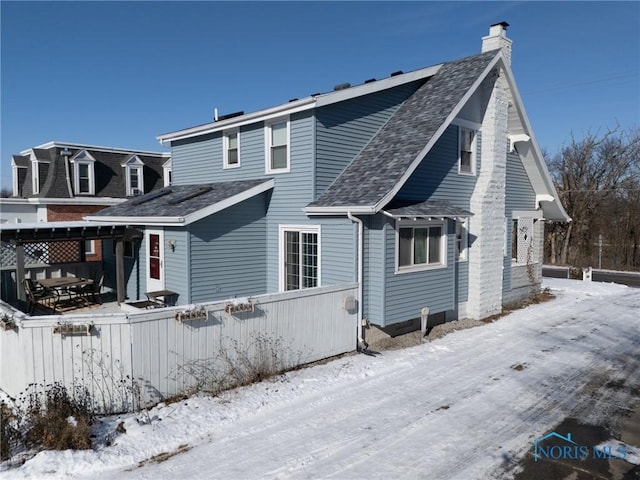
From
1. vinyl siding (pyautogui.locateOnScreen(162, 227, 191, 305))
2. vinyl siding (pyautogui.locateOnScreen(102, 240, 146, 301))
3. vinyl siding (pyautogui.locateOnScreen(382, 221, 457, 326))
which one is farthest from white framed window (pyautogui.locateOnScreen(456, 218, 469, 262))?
vinyl siding (pyautogui.locateOnScreen(102, 240, 146, 301))

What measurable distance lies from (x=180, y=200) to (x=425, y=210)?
725 centimetres

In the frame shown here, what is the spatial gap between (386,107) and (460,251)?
Result: 5.01 meters

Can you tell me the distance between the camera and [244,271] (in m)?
13.1

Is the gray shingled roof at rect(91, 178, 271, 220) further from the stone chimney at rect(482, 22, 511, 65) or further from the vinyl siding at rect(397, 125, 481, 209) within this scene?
the stone chimney at rect(482, 22, 511, 65)

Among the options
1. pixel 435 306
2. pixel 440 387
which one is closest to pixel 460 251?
pixel 435 306

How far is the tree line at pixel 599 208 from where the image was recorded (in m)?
32.5

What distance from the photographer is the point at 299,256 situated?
12719 millimetres

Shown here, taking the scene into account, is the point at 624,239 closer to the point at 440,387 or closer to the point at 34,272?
the point at 440,387

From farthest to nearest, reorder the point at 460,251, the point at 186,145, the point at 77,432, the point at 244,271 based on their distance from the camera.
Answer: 1. the point at 186,145
2. the point at 460,251
3. the point at 244,271
4. the point at 77,432

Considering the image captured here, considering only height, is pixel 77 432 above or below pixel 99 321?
below

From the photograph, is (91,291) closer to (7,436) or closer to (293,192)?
(293,192)

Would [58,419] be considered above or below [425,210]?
below

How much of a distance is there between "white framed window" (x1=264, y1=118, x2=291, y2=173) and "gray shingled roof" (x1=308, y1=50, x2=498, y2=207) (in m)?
1.75

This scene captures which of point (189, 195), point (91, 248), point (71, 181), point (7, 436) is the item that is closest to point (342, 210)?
point (189, 195)
